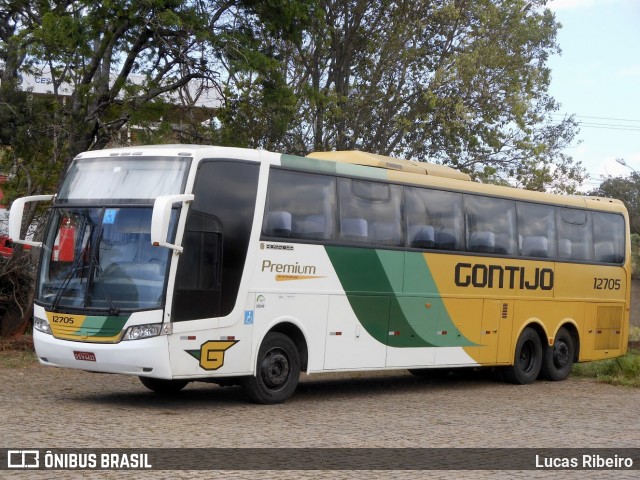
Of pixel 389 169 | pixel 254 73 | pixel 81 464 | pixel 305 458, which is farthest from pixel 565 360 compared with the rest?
pixel 81 464

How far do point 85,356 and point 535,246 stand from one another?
9707 mm

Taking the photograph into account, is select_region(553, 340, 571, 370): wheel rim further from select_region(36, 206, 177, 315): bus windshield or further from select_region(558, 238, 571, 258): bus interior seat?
select_region(36, 206, 177, 315): bus windshield

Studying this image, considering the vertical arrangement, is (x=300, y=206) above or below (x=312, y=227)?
above

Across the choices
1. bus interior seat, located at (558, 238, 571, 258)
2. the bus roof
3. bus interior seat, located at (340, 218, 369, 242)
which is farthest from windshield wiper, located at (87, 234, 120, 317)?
bus interior seat, located at (558, 238, 571, 258)

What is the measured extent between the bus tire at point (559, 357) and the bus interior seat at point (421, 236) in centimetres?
437

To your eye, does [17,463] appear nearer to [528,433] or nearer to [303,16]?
[528,433]

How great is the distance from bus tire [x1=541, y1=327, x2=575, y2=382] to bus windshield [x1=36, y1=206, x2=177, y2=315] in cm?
976

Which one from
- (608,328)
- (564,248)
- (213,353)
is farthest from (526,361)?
(213,353)

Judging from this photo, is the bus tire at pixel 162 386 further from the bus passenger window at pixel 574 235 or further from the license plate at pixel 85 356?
the bus passenger window at pixel 574 235

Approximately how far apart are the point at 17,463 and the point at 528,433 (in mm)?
6013

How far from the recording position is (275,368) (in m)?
14.5

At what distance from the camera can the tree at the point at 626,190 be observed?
5331cm

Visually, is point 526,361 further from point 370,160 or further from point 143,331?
point 143,331

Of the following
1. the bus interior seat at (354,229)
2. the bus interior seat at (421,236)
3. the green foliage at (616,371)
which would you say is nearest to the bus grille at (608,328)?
the green foliage at (616,371)
